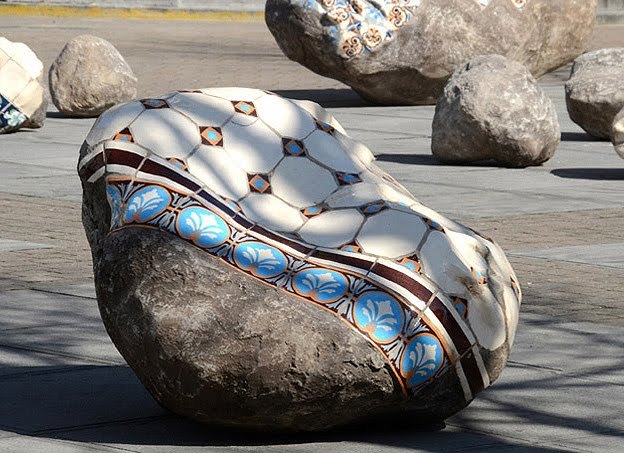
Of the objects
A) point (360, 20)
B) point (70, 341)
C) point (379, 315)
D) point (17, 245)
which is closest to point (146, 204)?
point (379, 315)

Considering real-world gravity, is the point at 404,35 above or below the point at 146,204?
below

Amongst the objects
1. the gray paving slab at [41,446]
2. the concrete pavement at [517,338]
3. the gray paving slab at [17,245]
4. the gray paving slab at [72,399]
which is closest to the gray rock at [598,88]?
the concrete pavement at [517,338]

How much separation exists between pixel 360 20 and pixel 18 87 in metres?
3.66

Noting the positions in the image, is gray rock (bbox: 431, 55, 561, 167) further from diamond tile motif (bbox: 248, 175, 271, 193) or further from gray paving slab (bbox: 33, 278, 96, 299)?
diamond tile motif (bbox: 248, 175, 271, 193)

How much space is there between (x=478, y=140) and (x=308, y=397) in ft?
26.1

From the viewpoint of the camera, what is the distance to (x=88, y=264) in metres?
8.28

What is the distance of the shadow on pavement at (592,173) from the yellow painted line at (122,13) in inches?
768

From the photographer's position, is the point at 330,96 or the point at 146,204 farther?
the point at 330,96

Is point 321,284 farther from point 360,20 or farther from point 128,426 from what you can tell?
point 360,20

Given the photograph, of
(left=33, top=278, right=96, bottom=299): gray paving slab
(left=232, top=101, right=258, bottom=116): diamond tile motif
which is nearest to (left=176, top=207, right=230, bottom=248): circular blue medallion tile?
(left=232, top=101, right=258, bottom=116): diamond tile motif

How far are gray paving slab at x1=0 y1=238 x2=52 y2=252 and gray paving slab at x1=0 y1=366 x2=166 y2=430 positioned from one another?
9.45 ft

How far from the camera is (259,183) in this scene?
17.7 feet

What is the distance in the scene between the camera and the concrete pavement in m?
5.11

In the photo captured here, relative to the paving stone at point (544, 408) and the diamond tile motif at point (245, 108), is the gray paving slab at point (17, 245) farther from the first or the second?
the paving stone at point (544, 408)
